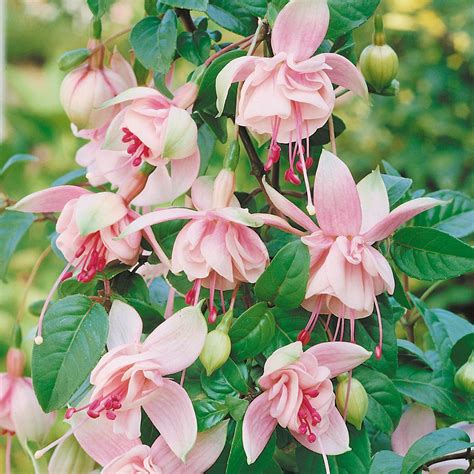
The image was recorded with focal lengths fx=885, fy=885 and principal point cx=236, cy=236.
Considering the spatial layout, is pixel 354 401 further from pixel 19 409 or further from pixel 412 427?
pixel 19 409

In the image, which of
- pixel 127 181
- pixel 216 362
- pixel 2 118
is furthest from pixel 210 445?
pixel 2 118

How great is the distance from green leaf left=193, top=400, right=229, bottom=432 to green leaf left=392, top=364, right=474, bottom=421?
0.19 meters

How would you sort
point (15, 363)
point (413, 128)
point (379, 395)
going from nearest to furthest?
1. point (379, 395)
2. point (15, 363)
3. point (413, 128)

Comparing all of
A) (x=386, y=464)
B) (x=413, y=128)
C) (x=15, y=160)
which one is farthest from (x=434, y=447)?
(x=413, y=128)

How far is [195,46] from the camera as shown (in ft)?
2.38

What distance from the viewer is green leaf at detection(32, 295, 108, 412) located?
0.60 m

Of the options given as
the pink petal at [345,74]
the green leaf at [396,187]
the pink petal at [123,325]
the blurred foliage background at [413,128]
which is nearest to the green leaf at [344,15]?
the pink petal at [345,74]

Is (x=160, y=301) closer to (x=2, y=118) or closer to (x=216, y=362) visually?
(x=216, y=362)

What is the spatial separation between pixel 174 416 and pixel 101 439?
0.07 meters

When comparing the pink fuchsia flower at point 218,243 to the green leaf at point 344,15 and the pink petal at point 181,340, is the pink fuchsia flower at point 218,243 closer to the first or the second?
the pink petal at point 181,340

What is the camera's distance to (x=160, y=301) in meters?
0.82

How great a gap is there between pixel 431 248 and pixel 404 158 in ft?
6.18

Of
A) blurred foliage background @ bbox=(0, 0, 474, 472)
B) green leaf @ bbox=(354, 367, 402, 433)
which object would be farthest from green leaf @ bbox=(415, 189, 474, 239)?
blurred foliage background @ bbox=(0, 0, 474, 472)

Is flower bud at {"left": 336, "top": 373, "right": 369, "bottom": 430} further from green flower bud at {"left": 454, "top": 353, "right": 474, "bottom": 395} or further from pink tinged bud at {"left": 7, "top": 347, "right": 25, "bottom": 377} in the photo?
pink tinged bud at {"left": 7, "top": 347, "right": 25, "bottom": 377}
